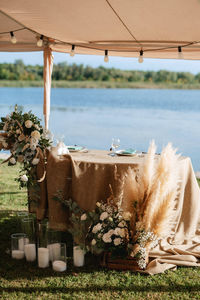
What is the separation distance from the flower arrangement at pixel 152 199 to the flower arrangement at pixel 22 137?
3.13ft

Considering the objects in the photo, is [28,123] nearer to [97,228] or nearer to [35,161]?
[35,161]

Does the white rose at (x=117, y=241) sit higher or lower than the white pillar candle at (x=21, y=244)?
higher

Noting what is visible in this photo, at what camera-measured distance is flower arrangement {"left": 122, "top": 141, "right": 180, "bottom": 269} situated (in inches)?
115

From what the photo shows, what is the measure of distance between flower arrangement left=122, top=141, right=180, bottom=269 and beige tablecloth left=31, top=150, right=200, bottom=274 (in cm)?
29

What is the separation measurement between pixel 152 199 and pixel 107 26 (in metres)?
2.42

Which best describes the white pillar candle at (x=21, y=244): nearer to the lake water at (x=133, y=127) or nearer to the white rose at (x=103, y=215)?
the white rose at (x=103, y=215)

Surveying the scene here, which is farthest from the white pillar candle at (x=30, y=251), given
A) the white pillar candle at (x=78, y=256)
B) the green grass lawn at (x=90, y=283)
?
the white pillar candle at (x=78, y=256)

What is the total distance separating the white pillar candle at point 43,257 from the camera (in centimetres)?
327

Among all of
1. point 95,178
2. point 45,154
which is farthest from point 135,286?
point 45,154

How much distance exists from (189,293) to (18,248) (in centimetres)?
151

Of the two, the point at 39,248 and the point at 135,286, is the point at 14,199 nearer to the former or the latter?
the point at 39,248

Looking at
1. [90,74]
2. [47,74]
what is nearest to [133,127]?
[90,74]

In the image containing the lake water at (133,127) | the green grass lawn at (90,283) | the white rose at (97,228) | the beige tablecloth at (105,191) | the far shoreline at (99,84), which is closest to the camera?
the green grass lawn at (90,283)

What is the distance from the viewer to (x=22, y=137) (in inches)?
137
